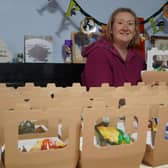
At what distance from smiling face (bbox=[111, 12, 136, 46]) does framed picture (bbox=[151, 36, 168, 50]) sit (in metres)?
1.05

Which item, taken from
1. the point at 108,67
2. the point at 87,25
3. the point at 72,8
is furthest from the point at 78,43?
the point at 108,67

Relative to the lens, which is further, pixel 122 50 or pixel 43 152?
pixel 122 50

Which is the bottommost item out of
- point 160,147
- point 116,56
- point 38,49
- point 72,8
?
point 160,147

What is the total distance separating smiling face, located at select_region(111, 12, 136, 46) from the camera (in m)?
1.94

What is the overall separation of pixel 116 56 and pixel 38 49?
2.91 ft

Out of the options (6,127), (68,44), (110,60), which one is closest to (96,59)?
(110,60)

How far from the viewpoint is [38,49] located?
2607 mm

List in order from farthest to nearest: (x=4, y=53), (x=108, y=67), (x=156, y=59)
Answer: (x=4, y=53)
(x=108, y=67)
(x=156, y=59)

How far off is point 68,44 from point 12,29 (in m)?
0.48

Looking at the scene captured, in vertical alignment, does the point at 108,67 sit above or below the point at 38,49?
below

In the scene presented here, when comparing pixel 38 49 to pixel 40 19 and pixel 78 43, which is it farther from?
pixel 78 43

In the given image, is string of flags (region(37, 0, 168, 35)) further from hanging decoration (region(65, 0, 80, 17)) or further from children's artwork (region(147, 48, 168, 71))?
children's artwork (region(147, 48, 168, 71))

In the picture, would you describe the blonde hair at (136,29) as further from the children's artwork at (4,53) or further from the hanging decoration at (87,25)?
the children's artwork at (4,53)

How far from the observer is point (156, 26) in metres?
3.01
